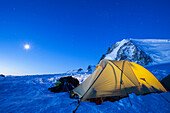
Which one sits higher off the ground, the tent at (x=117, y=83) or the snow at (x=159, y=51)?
the snow at (x=159, y=51)

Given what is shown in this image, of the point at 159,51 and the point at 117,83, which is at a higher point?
the point at 159,51

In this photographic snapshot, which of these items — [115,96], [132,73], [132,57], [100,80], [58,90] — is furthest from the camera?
[132,57]

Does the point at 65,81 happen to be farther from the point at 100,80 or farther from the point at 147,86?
the point at 147,86

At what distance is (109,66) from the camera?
4.57 m

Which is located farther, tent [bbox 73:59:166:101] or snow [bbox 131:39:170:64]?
snow [bbox 131:39:170:64]

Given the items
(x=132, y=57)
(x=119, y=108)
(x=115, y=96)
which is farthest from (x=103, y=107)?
(x=132, y=57)

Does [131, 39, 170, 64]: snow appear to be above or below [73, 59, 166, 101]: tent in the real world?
above

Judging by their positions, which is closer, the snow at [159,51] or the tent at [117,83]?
the tent at [117,83]

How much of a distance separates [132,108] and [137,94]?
1.16 meters

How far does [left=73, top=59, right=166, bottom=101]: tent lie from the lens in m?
3.77

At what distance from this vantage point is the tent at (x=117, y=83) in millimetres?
3771

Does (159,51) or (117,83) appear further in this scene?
(159,51)

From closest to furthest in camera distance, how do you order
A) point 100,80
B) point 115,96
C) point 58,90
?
point 115,96
point 100,80
point 58,90

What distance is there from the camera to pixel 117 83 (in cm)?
404
